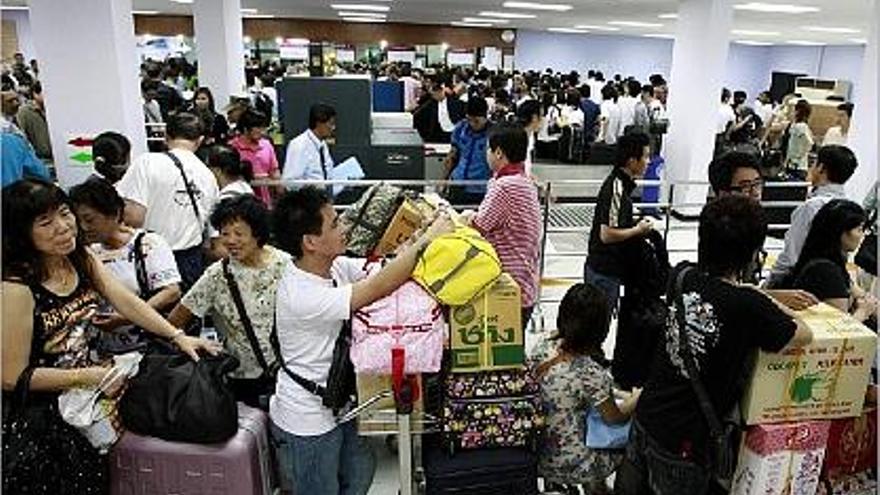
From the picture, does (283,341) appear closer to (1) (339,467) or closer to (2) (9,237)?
(1) (339,467)

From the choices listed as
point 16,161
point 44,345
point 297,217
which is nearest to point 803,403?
point 297,217

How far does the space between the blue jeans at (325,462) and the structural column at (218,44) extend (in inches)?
295

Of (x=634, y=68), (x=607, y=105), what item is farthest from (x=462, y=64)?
(x=607, y=105)

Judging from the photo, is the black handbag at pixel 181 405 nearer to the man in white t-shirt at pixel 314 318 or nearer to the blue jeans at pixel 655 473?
the man in white t-shirt at pixel 314 318

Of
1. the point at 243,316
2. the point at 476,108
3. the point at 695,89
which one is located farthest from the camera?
the point at 695,89

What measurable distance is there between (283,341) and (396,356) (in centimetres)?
41

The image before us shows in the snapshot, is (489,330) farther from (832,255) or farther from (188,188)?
(188,188)

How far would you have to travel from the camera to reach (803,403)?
6.25ft

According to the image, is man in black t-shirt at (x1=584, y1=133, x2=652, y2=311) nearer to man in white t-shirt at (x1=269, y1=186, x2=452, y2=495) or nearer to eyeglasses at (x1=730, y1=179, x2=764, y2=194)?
eyeglasses at (x1=730, y1=179, x2=764, y2=194)

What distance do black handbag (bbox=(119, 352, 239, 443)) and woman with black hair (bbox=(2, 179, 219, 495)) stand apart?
0.27 ft

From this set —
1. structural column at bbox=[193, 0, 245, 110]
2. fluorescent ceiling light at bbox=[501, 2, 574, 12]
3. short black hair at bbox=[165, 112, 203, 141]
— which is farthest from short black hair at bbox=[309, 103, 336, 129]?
fluorescent ceiling light at bbox=[501, 2, 574, 12]

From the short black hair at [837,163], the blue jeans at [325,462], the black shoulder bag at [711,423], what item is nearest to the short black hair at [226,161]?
the blue jeans at [325,462]

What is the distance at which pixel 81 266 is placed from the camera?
6.68ft

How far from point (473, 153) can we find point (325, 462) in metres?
3.42
